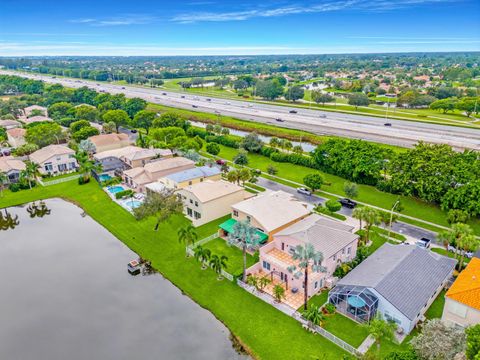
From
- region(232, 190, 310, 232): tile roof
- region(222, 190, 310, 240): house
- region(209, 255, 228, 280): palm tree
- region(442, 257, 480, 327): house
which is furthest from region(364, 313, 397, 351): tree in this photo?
region(232, 190, 310, 232): tile roof

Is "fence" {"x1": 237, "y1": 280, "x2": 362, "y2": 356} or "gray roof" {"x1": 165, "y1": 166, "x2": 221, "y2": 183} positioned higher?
"gray roof" {"x1": 165, "y1": 166, "x2": 221, "y2": 183}

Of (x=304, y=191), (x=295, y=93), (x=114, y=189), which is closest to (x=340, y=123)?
(x=295, y=93)

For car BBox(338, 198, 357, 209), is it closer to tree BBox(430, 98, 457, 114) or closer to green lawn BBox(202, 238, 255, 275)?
green lawn BBox(202, 238, 255, 275)

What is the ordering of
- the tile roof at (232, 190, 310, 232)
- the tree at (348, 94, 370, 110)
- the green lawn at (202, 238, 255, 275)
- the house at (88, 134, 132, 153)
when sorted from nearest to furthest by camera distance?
the green lawn at (202, 238, 255, 275), the tile roof at (232, 190, 310, 232), the house at (88, 134, 132, 153), the tree at (348, 94, 370, 110)

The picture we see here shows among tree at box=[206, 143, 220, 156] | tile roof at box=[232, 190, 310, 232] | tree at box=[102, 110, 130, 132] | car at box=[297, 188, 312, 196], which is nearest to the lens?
tile roof at box=[232, 190, 310, 232]

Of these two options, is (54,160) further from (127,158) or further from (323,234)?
(323,234)

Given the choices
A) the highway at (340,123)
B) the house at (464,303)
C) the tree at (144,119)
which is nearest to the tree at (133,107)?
the tree at (144,119)

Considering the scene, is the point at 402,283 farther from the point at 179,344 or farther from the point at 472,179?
the point at 472,179
